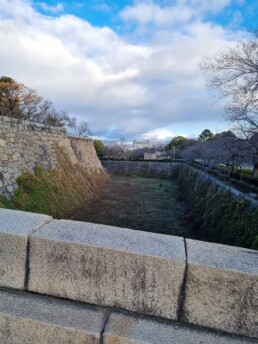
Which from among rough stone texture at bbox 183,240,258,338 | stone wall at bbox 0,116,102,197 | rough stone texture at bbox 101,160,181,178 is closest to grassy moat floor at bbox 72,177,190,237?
stone wall at bbox 0,116,102,197

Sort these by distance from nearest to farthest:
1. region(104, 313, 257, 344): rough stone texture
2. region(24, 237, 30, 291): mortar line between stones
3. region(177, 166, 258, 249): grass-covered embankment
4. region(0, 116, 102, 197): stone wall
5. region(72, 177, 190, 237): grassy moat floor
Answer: region(104, 313, 257, 344): rough stone texture < region(24, 237, 30, 291): mortar line between stones < region(177, 166, 258, 249): grass-covered embankment < region(0, 116, 102, 197): stone wall < region(72, 177, 190, 237): grassy moat floor

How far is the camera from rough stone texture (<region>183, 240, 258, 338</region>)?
3.59 ft

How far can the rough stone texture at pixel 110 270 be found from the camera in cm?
116

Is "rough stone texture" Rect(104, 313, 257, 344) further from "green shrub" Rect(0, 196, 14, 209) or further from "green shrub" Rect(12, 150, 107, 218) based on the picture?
"green shrub" Rect(12, 150, 107, 218)

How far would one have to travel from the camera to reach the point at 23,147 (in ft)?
29.2

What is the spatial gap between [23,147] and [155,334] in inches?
348

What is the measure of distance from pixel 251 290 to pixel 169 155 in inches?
1906

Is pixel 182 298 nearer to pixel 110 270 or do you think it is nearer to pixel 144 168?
pixel 110 270

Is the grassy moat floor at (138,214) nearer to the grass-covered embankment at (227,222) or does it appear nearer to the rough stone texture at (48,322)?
the grass-covered embankment at (227,222)

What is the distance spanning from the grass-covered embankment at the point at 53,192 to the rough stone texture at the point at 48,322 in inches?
212

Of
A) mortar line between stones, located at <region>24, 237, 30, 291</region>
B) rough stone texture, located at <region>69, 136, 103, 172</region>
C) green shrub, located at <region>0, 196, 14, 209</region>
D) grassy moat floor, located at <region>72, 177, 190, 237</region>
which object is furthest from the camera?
rough stone texture, located at <region>69, 136, 103, 172</region>

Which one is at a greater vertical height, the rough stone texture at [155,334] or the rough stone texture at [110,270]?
the rough stone texture at [110,270]

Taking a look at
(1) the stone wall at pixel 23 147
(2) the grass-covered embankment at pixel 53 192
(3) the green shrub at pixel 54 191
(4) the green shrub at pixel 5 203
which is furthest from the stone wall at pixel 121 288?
(3) the green shrub at pixel 54 191

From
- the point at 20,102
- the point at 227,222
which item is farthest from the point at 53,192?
the point at 20,102
